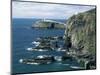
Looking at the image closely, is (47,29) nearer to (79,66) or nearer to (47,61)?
(47,61)

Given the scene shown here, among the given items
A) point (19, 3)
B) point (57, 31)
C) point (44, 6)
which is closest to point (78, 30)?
point (57, 31)

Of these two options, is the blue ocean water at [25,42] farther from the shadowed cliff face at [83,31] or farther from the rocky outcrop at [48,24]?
the shadowed cliff face at [83,31]

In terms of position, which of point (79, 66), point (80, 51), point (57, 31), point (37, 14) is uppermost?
point (37, 14)

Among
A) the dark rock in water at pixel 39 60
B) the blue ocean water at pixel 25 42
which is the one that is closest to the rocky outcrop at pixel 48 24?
the blue ocean water at pixel 25 42

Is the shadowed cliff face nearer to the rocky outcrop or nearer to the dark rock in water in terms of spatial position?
the rocky outcrop

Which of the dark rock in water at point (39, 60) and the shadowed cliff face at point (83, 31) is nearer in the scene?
the dark rock in water at point (39, 60)

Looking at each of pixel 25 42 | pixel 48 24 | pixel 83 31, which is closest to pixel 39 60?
pixel 25 42

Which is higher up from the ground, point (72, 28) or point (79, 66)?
point (72, 28)

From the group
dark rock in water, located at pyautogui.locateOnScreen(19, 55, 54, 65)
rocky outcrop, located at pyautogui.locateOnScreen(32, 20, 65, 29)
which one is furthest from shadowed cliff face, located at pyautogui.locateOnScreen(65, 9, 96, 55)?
dark rock in water, located at pyautogui.locateOnScreen(19, 55, 54, 65)
